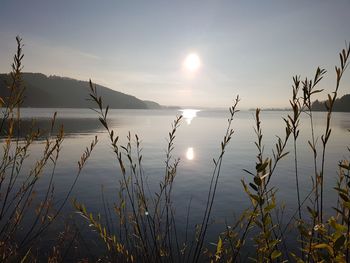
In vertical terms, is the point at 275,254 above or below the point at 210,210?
above

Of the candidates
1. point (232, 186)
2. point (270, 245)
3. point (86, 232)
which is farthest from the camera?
point (232, 186)

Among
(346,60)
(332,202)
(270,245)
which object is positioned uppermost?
(346,60)

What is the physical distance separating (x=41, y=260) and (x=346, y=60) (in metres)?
8.42

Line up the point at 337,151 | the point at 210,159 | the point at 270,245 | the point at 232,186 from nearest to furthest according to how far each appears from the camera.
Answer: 1. the point at 270,245
2. the point at 232,186
3. the point at 210,159
4. the point at 337,151

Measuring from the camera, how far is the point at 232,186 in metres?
14.8

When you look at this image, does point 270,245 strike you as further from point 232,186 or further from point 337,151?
point 337,151

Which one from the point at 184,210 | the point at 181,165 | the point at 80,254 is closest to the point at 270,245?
the point at 80,254

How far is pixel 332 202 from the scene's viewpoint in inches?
505

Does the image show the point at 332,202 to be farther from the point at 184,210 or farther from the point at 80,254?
the point at 80,254

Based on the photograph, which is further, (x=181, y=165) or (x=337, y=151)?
(x=337, y=151)

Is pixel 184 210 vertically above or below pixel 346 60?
below

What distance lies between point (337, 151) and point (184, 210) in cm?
2057

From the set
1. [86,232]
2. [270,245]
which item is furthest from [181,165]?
[270,245]

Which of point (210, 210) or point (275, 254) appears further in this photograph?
point (210, 210)
